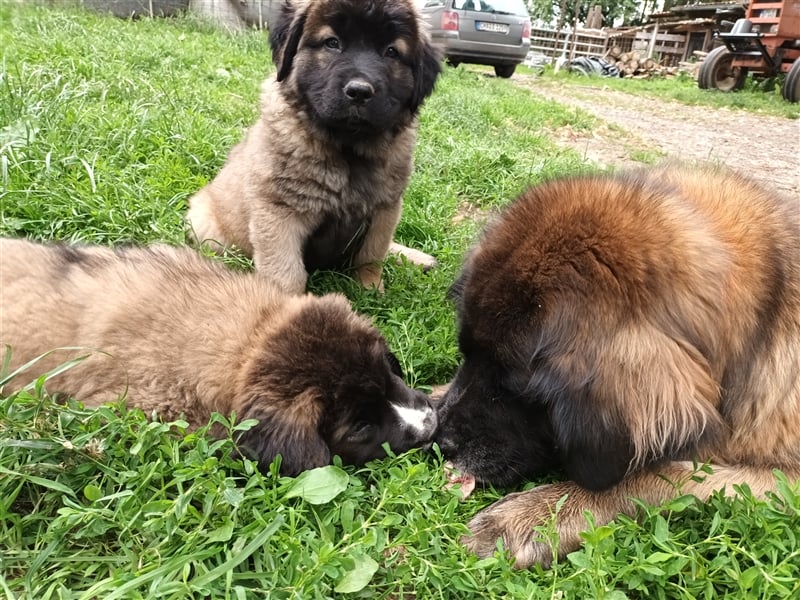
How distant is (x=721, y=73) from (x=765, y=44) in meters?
1.95

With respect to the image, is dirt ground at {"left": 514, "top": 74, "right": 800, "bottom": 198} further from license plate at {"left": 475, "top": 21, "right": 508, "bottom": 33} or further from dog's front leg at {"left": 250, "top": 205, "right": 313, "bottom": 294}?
license plate at {"left": 475, "top": 21, "right": 508, "bottom": 33}

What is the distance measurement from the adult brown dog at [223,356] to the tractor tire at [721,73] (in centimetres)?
1816

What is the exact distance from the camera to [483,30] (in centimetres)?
1789

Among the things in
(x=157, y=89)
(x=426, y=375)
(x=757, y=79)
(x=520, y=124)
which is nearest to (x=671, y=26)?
(x=757, y=79)

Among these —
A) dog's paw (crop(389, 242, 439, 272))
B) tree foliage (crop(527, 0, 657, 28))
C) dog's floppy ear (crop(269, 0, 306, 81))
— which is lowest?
dog's paw (crop(389, 242, 439, 272))

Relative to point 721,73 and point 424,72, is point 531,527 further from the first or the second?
point 721,73

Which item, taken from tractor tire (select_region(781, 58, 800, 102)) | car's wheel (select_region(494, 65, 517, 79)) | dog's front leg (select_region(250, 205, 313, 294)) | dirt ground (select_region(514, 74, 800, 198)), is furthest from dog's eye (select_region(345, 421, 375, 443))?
car's wheel (select_region(494, 65, 517, 79))

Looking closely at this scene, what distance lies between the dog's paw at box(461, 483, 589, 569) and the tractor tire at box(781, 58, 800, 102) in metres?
15.6

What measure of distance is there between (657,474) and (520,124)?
734 centimetres

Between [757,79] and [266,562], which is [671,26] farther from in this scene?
[266,562]

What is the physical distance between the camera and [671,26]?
2877 cm

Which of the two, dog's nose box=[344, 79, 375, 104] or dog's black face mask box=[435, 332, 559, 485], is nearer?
dog's black face mask box=[435, 332, 559, 485]

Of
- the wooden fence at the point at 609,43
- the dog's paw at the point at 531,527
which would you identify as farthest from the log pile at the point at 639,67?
the dog's paw at the point at 531,527

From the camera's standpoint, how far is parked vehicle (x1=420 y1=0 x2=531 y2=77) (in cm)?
1761
